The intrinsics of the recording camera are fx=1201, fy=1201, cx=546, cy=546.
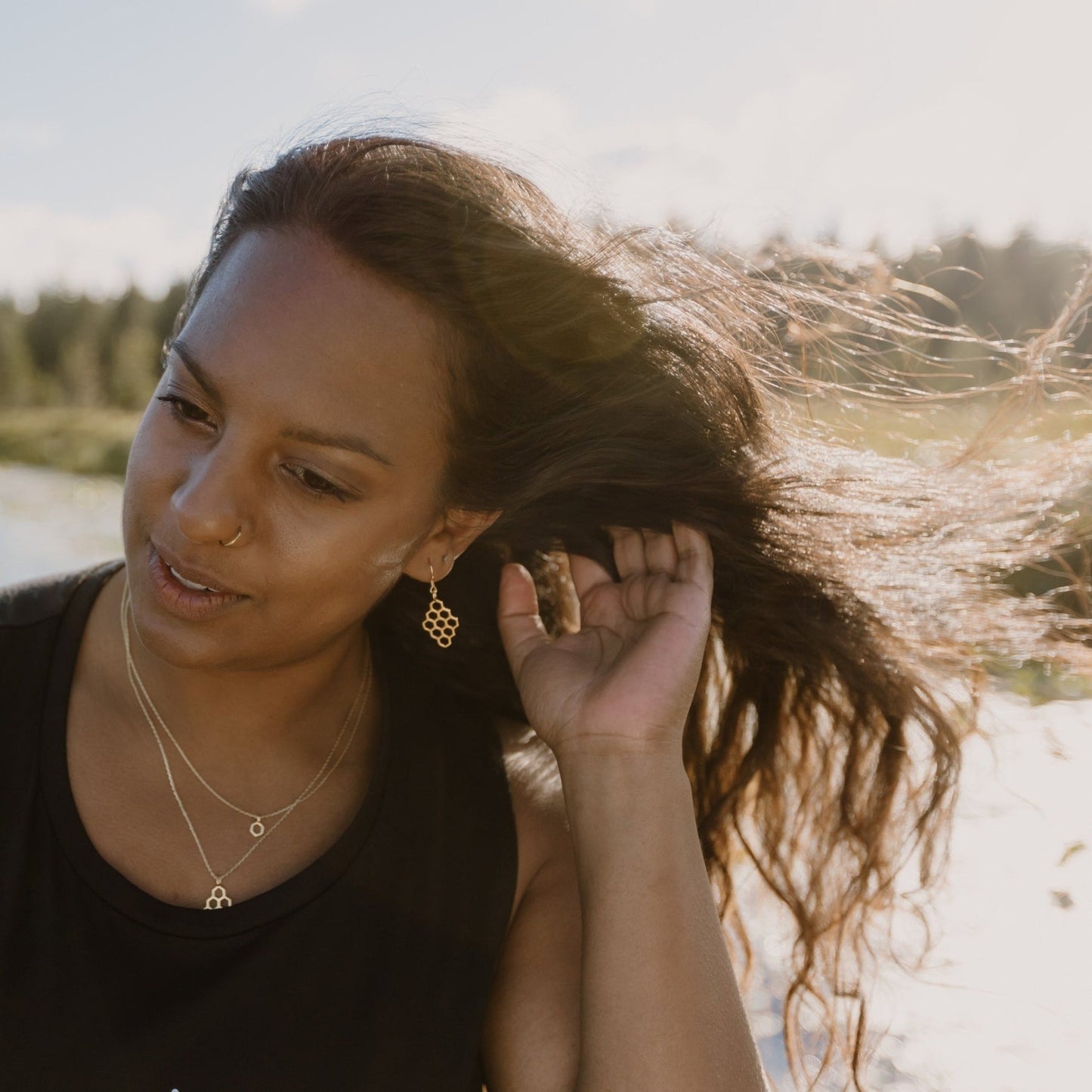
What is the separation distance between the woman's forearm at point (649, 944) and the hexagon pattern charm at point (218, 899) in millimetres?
677

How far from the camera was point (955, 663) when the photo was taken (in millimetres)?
2912

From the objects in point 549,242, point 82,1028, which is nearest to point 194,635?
point 82,1028

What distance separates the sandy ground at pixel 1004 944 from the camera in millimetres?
2889

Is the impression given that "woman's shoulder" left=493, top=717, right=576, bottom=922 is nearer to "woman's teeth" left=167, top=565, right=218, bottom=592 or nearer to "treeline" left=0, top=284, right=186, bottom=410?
"woman's teeth" left=167, top=565, right=218, bottom=592

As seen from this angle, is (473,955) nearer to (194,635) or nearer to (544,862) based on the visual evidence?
(544,862)

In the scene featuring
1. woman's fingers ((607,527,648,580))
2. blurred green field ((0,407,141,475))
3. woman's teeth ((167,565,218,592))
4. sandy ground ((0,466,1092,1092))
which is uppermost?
woman's teeth ((167,565,218,592))

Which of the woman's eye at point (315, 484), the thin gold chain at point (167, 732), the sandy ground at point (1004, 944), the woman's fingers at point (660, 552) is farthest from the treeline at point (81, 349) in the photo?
the woman's eye at point (315, 484)

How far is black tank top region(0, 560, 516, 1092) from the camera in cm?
208

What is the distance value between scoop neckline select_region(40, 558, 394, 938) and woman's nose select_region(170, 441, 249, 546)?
49 cm

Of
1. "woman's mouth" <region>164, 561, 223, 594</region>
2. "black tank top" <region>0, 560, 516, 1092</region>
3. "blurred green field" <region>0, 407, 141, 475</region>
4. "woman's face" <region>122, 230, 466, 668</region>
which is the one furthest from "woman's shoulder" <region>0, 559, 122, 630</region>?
"blurred green field" <region>0, 407, 141, 475</region>

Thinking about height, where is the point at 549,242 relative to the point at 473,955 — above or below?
above

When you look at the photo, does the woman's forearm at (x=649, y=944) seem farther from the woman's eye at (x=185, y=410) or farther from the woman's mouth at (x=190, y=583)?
the woman's eye at (x=185, y=410)

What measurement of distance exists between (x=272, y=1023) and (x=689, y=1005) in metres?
0.77

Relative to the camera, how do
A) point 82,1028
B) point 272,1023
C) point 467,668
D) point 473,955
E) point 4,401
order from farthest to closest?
1. point 4,401
2. point 467,668
3. point 473,955
4. point 272,1023
5. point 82,1028
